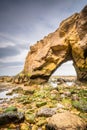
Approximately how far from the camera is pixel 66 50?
1321 inches

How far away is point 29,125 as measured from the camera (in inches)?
326

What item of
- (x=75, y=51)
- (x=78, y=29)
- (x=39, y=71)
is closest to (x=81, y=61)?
(x=75, y=51)

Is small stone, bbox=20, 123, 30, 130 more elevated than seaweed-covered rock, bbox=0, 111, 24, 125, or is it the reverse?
seaweed-covered rock, bbox=0, 111, 24, 125

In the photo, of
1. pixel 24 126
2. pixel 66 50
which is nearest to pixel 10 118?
pixel 24 126

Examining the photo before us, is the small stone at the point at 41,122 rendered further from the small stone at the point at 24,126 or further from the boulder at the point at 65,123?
the boulder at the point at 65,123

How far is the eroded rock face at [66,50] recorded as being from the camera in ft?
102

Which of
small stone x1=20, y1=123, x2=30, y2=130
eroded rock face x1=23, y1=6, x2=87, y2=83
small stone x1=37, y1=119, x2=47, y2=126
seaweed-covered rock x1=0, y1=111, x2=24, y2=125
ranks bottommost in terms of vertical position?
small stone x1=20, y1=123, x2=30, y2=130

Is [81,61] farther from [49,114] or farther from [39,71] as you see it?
[49,114]

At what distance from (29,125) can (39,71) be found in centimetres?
2539

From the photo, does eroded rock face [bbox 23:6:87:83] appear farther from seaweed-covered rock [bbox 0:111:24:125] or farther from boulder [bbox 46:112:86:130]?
boulder [bbox 46:112:86:130]

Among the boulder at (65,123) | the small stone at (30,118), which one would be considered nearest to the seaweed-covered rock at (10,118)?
the small stone at (30,118)

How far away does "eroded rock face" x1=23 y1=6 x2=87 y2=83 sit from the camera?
102 ft

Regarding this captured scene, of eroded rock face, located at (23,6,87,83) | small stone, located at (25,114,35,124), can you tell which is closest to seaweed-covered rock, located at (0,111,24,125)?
small stone, located at (25,114,35,124)

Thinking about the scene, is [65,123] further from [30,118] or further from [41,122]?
[30,118]
